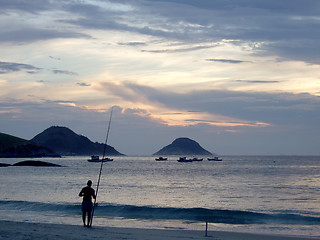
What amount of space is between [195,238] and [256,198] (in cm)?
2320

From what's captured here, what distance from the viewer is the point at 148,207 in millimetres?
29609

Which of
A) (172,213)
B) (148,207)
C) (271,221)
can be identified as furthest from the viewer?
(148,207)

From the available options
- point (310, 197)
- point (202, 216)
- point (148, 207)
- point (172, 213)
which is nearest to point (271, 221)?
point (202, 216)

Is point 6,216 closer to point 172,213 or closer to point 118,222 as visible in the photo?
point 118,222

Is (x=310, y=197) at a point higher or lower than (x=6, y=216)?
higher

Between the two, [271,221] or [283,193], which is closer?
[271,221]

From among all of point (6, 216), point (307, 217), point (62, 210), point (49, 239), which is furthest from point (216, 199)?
point (49, 239)

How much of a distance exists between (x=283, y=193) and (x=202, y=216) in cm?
1819

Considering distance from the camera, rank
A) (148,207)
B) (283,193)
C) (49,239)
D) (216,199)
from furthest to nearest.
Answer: (283,193), (216,199), (148,207), (49,239)

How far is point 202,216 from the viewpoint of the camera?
2647 centimetres

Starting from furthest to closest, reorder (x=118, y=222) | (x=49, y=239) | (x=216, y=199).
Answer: (x=216, y=199) < (x=118, y=222) < (x=49, y=239)

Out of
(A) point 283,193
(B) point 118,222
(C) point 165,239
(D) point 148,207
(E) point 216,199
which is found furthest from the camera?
(A) point 283,193

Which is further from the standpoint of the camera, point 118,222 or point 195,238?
point 118,222

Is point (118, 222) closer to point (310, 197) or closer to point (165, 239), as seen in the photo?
point (165, 239)
